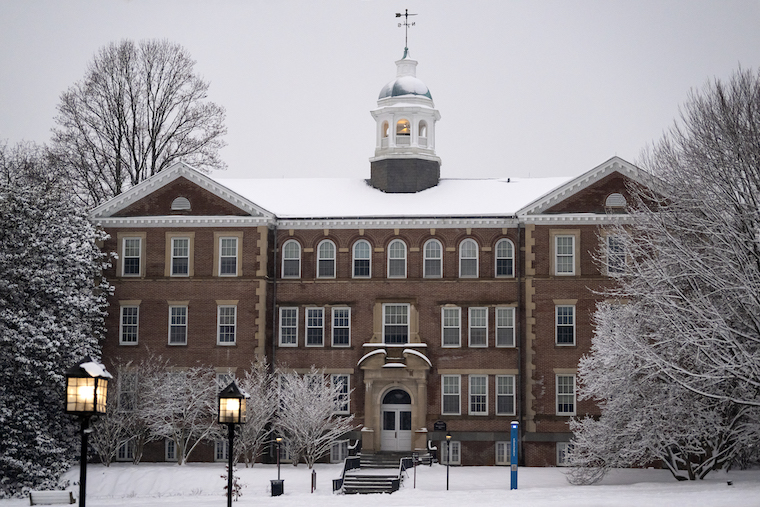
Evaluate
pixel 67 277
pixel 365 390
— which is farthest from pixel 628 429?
pixel 67 277

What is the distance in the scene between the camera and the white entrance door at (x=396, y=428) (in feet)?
148

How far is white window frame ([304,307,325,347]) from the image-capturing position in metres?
45.8

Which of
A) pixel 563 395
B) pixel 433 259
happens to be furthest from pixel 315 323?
pixel 563 395

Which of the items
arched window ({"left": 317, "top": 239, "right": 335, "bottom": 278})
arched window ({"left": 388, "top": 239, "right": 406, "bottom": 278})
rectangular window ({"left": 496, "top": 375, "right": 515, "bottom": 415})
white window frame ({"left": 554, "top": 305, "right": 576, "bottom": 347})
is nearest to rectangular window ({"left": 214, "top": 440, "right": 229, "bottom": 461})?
arched window ({"left": 317, "top": 239, "right": 335, "bottom": 278})

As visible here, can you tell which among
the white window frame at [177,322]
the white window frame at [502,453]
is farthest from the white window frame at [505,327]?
the white window frame at [177,322]

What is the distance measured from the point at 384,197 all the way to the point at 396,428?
10.7 m

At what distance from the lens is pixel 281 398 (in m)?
43.8

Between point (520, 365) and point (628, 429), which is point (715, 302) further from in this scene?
point (520, 365)

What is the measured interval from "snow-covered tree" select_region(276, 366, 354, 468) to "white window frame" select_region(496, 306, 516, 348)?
7.19 m

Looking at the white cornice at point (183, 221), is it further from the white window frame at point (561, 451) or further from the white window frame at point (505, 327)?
the white window frame at point (561, 451)

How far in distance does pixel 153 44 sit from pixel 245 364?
21698mm

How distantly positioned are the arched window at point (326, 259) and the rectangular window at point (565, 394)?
10897 millimetres

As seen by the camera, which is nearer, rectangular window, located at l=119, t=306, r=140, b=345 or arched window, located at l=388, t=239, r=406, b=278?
rectangular window, located at l=119, t=306, r=140, b=345

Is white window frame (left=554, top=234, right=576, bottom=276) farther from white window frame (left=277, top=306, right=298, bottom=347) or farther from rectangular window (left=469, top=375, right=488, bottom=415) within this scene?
white window frame (left=277, top=306, right=298, bottom=347)
